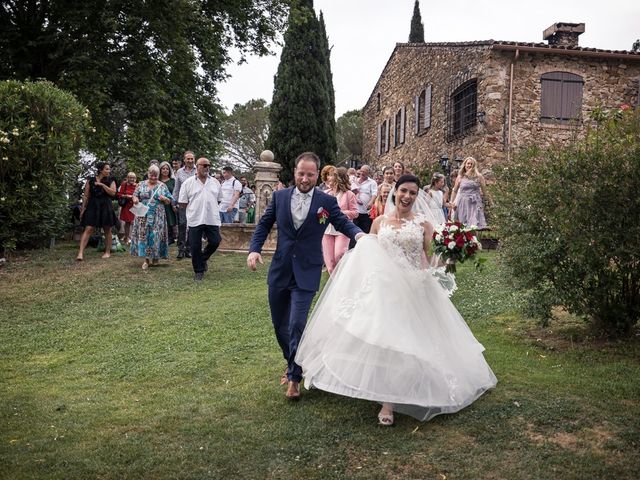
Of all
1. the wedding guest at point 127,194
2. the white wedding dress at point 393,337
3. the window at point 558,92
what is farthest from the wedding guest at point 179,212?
the window at point 558,92

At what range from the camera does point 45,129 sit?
35.2 ft

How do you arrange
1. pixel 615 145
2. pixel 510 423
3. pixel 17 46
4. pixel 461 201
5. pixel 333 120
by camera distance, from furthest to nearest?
pixel 333 120
pixel 17 46
pixel 461 201
pixel 615 145
pixel 510 423

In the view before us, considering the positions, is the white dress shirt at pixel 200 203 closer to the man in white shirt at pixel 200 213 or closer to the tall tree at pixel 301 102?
the man in white shirt at pixel 200 213

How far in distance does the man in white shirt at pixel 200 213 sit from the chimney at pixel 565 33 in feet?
51.1

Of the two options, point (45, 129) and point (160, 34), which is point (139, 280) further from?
point (160, 34)

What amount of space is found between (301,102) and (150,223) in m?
22.8

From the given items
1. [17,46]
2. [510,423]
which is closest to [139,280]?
[510,423]

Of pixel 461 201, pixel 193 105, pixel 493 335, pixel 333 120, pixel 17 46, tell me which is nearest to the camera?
pixel 493 335

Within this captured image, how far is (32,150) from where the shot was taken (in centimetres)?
1031

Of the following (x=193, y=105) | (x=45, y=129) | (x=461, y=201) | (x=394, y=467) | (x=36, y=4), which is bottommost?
(x=394, y=467)

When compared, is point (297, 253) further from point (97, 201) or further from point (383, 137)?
point (383, 137)

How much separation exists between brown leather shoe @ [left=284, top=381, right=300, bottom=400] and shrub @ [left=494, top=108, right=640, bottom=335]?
9.75 ft

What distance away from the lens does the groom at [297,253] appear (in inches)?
209

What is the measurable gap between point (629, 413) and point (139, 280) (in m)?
8.53
